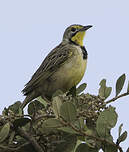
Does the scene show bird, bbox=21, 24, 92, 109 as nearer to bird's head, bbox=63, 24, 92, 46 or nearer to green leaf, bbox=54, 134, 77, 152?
bird's head, bbox=63, 24, 92, 46

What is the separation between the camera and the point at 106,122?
119 inches

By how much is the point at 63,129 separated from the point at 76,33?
440 centimetres

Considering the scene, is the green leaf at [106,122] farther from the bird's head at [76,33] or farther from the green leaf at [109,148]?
the bird's head at [76,33]

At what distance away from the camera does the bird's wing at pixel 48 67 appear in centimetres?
624

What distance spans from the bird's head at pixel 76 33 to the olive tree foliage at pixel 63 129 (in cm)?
362

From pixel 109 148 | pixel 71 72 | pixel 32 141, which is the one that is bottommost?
pixel 109 148

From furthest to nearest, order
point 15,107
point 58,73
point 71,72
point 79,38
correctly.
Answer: point 79,38, point 58,73, point 71,72, point 15,107

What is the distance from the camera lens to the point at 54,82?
6.32 m

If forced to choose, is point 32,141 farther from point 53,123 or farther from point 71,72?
point 71,72

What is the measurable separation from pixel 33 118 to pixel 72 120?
32cm

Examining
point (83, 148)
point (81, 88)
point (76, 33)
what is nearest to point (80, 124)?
point (83, 148)

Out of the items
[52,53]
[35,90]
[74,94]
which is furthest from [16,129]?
[52,53]

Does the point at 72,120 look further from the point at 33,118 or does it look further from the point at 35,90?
the point at 35,90

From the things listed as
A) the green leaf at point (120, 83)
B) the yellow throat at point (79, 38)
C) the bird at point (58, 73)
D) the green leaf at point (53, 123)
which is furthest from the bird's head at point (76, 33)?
the green leaf at point (53, 123)
